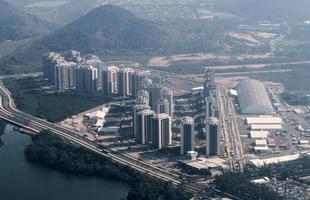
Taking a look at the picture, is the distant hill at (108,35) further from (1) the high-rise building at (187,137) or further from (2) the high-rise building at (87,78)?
(1) the high-rise building at (187,137)

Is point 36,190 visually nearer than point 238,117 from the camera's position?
Yes

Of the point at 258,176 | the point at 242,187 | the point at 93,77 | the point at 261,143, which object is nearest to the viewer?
the point at 242,187

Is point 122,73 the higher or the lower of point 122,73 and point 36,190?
the higher

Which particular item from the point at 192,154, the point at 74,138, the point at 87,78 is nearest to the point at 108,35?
the point at 87,78

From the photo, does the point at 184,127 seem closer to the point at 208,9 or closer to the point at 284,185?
the point at 284,185

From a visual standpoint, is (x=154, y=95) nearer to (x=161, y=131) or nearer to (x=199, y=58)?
(x=161, y=131)

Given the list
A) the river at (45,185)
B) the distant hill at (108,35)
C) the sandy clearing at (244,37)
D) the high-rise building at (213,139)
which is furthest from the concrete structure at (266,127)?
the sandy clearing at (244,37)

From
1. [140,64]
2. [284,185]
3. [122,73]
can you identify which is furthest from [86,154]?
[140,64]
